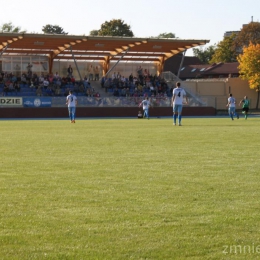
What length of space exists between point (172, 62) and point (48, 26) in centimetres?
5856

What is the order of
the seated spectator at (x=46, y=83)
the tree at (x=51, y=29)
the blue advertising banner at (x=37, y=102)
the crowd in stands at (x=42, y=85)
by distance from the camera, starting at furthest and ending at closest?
the tree at (x=51, y=29) → the seated spectator at (x=46, y=83) → the crowd in stands at (x=42, y=85) → the blue advertising banner at (x=37, y=102)

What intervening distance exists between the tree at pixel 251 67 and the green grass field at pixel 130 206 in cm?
7057

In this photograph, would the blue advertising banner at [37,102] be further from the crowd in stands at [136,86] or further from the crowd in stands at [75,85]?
the crowd in stands at [136,86]

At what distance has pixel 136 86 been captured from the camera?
219 ft

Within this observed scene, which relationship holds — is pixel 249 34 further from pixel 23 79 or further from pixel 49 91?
pixel 49 91

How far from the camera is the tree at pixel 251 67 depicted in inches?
3317

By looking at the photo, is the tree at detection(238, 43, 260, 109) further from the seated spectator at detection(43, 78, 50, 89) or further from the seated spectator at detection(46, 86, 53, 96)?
the seated spectator at detection(46, 86, 53, 96)

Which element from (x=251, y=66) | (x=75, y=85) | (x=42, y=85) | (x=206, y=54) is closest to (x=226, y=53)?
(x=206, y=54)

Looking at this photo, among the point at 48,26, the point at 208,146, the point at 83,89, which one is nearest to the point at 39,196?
the point at 208,146

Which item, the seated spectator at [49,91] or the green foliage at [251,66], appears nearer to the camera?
the seated spectator at [49,91]

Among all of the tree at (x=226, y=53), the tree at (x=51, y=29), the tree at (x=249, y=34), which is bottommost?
the tree at (x=226, y=53)

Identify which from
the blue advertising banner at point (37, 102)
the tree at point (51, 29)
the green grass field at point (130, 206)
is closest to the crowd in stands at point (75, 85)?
the blue advertising banner at point (37, 102)

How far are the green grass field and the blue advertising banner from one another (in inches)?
1690

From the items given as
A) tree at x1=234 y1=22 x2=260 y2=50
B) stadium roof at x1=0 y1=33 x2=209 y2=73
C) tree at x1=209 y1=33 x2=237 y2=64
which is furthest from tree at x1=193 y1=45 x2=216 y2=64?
stadium roof at x1=0 y1=33 x2=209 y2=73
